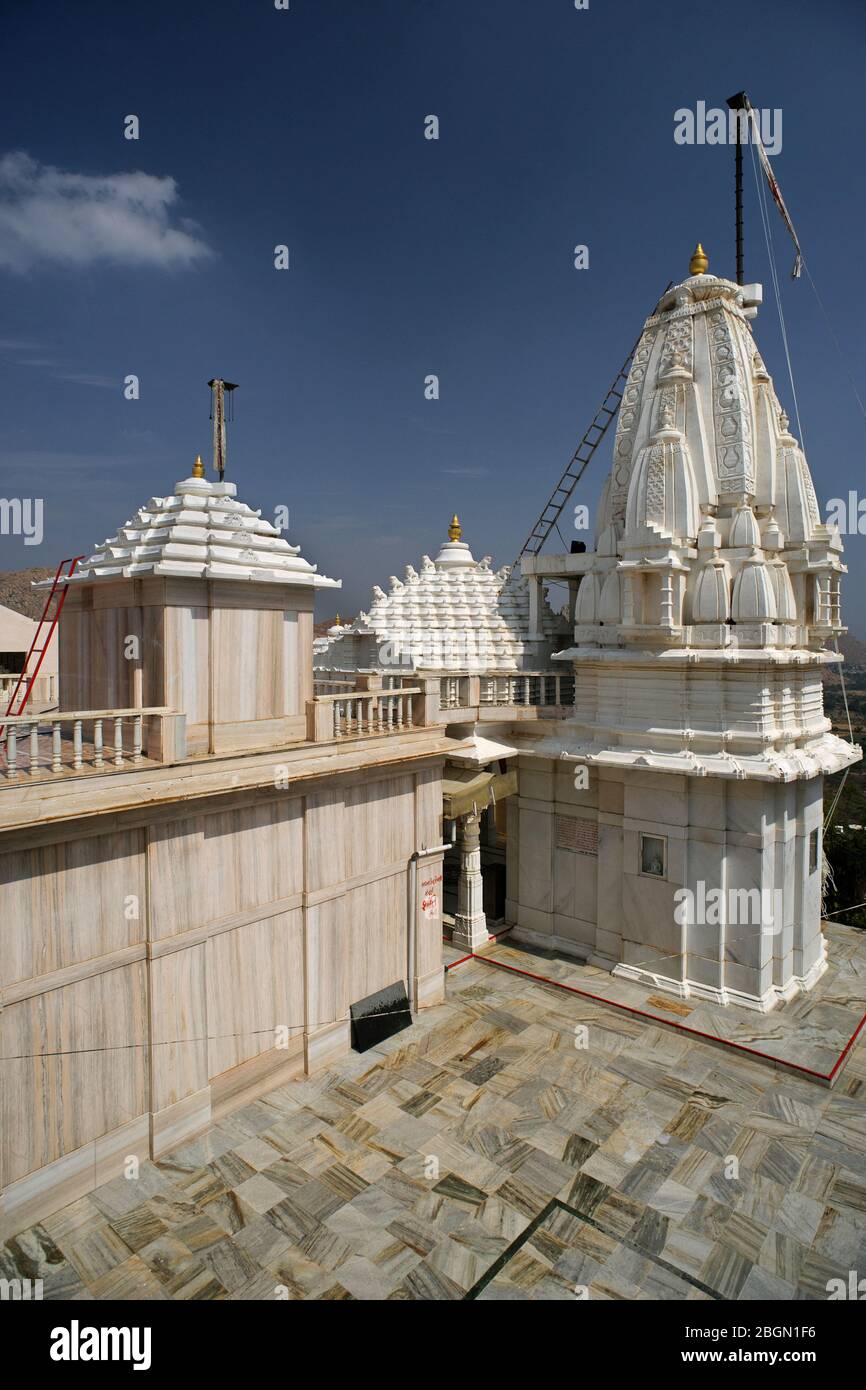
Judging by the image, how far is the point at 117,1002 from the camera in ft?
28.6

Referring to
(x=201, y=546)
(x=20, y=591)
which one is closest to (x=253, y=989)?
(x=201, y=546)

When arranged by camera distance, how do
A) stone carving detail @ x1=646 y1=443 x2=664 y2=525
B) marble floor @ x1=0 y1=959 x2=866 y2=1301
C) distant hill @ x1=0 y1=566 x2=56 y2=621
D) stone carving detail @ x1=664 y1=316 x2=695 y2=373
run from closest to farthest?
marble floor @ x1=0 y1=959 x2=866 y2=1301
stone carving detail @ x1=646 y1=443 x2=664 y2=525
stone carving detail @ x1=664 y1=316 x2=695 y2=373
distant hill @ x1=0 y1=566 x2=56 y2=621

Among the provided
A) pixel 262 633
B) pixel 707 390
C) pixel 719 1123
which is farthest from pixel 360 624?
pixel 719 1123

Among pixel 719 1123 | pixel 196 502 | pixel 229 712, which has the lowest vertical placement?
pixel 719 1123

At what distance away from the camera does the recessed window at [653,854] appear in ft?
47.0

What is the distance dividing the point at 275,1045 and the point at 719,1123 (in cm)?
689

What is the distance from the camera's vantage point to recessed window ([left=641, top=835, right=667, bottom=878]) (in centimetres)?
1433

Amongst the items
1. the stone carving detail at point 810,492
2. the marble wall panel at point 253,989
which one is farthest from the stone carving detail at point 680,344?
the marble wall panel at point 253,989

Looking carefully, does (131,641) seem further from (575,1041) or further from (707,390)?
(707,390)

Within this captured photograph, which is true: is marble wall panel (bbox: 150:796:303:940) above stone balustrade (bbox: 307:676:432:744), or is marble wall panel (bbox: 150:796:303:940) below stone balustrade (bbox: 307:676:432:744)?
below

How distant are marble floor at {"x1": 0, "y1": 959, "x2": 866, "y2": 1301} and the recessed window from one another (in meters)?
3.46

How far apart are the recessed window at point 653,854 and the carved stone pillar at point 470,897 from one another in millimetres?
3772
